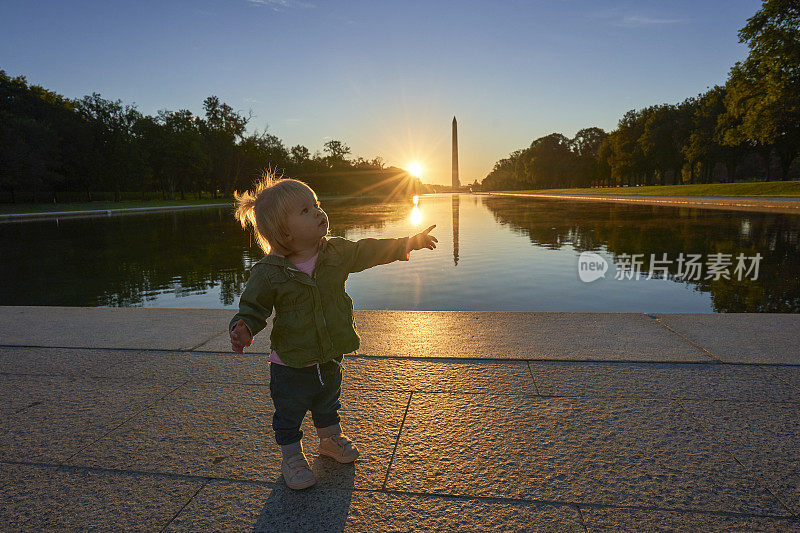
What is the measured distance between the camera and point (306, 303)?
7.88ft

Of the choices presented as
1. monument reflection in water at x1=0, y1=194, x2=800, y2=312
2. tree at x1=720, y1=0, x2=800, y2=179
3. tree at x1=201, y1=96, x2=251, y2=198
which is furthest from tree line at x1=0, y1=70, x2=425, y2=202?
tree at x1=720, y1=0, x2=800, y2=179

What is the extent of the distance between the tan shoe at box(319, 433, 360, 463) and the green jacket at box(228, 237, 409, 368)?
0.43 m

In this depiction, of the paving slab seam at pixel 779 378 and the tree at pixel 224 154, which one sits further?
the tree at pixel 224 154

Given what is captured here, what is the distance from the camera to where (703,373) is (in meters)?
3.37

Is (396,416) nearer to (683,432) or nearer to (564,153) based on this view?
(683,432)

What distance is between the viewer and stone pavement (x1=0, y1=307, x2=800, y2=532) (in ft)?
6.79

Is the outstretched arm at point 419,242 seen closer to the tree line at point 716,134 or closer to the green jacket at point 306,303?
the green jacket at point 306,303

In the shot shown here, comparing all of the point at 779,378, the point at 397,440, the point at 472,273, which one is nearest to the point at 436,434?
the point at 397,440

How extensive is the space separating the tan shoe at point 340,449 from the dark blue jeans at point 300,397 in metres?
0.08

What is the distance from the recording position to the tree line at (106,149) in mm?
43312

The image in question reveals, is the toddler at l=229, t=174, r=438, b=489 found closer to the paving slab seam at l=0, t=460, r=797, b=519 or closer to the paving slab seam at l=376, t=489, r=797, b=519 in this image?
the paving slab seam at l=0, t=460, r=797, b=519

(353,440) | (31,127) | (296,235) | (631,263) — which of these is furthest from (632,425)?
(31,127)

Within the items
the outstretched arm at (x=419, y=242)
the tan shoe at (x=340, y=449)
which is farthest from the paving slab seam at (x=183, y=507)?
the outstretched arm at (x=419, y=242)

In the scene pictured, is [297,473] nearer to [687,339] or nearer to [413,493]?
[413,493]
